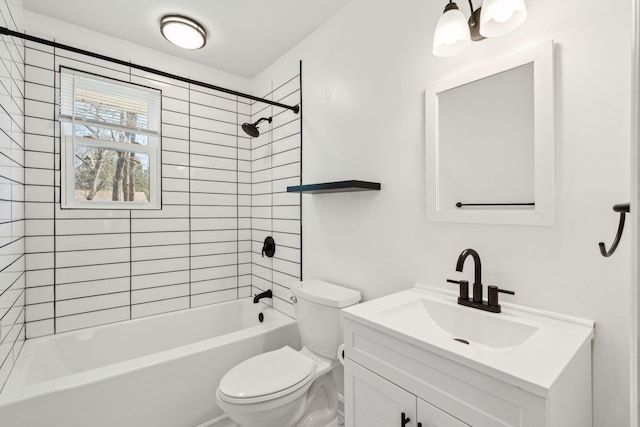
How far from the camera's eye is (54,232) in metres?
2.02

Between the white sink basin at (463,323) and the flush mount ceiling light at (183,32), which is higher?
the flush mount ceiling light at (183,32)

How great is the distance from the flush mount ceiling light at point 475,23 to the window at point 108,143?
2159 millimetres

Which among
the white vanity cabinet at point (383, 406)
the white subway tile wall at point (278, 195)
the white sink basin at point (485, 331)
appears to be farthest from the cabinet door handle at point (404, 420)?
the white subway tile wall at point (278, 195)

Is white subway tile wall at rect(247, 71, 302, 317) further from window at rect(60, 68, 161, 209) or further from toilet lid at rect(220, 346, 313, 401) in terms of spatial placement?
window at rect(60, 68, 161, 209)

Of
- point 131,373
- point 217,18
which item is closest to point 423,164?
point 217,18

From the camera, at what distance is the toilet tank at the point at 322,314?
1.67 meters

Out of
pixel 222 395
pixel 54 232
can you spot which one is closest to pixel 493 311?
pixel 222 395

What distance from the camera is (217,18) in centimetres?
201

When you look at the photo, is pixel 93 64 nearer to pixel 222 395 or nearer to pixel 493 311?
pixel 222 395

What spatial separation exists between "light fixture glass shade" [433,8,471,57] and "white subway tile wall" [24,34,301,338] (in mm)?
1252

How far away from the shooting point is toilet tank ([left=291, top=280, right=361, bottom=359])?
1.67 m

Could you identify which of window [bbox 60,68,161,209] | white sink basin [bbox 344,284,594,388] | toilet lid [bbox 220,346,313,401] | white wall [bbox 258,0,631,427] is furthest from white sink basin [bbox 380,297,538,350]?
window [bbox 60,68,161,209]

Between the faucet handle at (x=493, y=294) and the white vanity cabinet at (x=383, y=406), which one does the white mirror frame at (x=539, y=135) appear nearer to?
the faucet handle at (x=493, y=294)

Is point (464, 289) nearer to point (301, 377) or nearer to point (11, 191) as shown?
point (301, 377)
